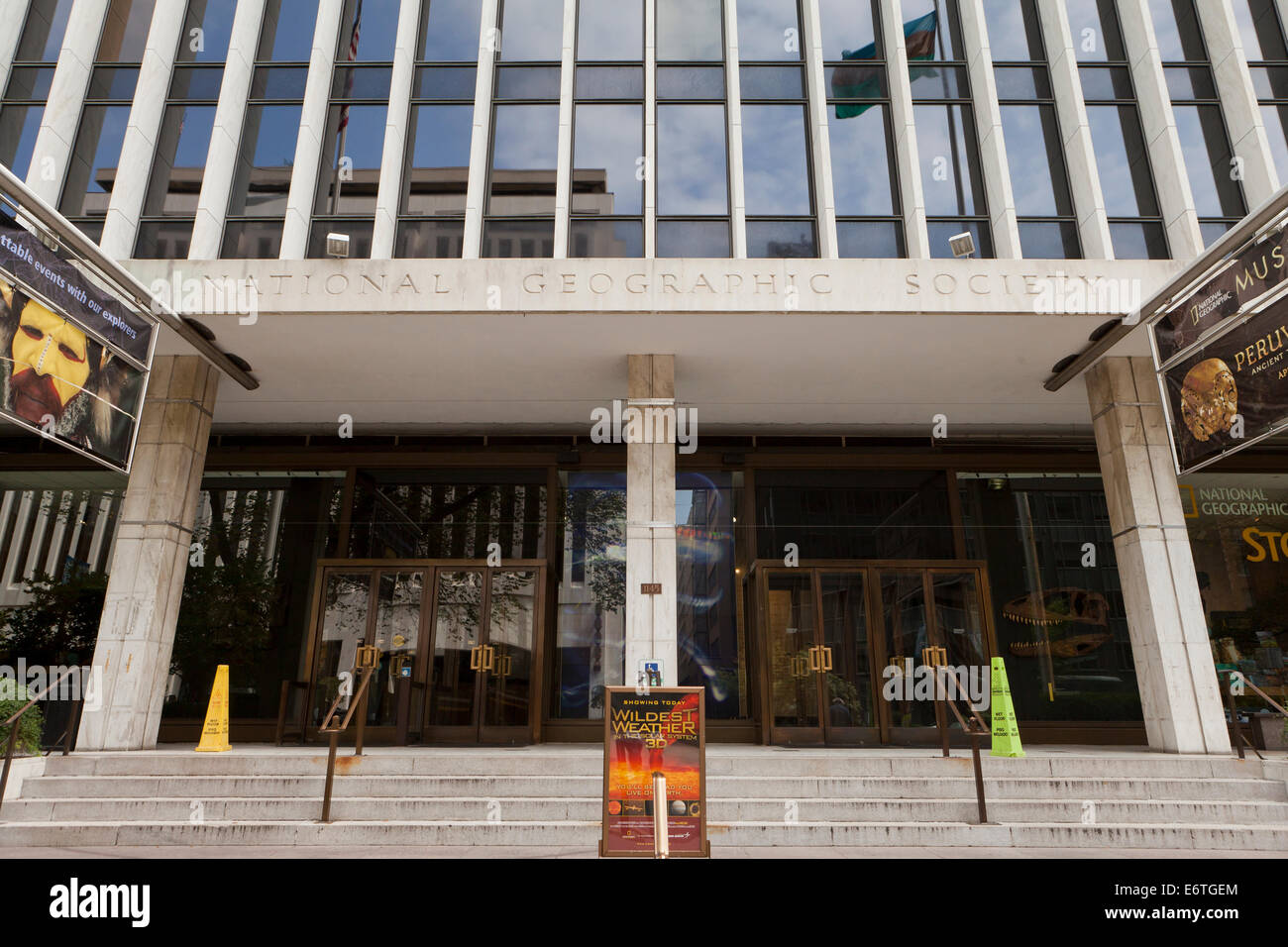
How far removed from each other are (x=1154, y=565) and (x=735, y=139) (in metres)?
8.92

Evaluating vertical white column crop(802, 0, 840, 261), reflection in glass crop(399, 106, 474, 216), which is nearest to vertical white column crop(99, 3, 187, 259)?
reflection in glass crop(399, 106, 474, 216)

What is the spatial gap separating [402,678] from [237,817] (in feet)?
17.6

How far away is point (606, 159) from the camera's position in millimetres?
13633

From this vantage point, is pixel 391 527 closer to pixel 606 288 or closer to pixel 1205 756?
pixel 606 288

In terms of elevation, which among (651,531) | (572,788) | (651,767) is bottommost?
(572,788)

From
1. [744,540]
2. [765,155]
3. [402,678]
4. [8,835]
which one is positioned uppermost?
[765,155]

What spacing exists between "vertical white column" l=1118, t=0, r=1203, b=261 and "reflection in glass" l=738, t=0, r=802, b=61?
552 centimetres

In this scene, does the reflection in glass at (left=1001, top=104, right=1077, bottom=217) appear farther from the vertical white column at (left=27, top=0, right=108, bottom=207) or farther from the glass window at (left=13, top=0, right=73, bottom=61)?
the glass window at (left=13, top=0, right=73, bottom=61)

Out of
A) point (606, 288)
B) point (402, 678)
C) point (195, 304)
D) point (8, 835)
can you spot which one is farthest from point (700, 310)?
point (8, 835)

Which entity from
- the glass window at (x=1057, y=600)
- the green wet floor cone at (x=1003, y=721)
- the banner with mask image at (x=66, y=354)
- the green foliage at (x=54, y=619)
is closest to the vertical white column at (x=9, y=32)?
the banner with mask image at (x=66, y=354)

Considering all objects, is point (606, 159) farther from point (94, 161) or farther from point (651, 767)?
point (651, 767)

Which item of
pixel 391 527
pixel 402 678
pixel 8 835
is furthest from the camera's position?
pixel 391 527

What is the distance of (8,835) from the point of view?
7.50 metres

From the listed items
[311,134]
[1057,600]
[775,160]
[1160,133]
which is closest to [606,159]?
[775,160]
